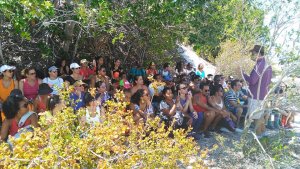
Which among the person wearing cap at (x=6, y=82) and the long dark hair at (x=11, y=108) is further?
the person wearing cap at (x=6, y=82)

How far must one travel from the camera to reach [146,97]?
19.8 feet

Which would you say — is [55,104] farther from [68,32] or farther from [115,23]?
[68,32]

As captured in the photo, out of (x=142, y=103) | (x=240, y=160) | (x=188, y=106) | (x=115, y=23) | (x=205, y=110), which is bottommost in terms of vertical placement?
(x=240, y=160)

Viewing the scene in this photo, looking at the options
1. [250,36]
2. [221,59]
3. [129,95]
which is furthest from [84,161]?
[221,59]

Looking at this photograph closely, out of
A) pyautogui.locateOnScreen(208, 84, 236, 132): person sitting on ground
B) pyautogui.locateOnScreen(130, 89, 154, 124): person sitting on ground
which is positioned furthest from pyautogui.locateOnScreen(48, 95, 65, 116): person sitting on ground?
pyautogui.locateOnScreen(208, 84, 236, 132): person sitting on ground

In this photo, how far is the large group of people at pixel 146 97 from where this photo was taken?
4789mm

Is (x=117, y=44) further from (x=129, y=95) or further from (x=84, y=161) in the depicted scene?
(x=84, y=161)

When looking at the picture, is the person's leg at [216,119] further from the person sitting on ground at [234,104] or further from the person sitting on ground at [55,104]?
the person sitting on ground at [55,104]

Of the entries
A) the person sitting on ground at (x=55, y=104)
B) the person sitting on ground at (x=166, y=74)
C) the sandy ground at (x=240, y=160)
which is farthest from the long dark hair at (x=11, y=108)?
the person sitting on ground at (x=166, y=74)

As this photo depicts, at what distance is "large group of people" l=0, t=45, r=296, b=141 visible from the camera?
4789mm

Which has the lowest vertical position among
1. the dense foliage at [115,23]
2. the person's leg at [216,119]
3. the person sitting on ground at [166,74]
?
the person's leg at [216,119]

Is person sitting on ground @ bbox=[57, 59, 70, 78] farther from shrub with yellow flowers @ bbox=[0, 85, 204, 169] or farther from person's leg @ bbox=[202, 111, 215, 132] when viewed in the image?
shrub with yellow flowers @ bbox=[0, 85, 204, 169]

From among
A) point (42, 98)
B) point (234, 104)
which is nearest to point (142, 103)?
point (42, 98)

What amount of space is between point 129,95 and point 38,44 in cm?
308
